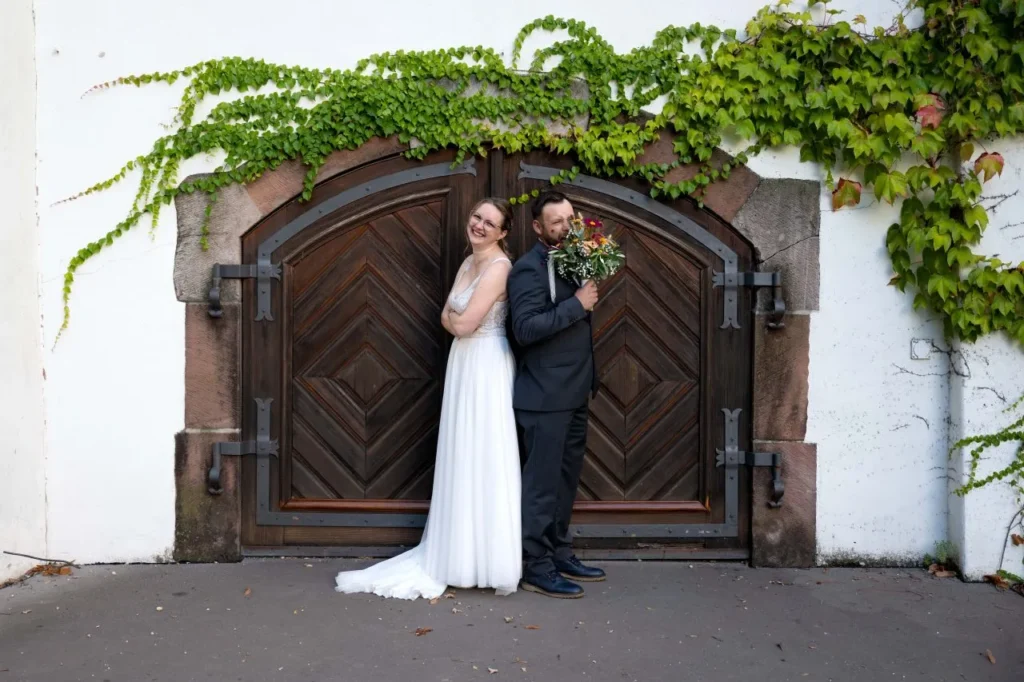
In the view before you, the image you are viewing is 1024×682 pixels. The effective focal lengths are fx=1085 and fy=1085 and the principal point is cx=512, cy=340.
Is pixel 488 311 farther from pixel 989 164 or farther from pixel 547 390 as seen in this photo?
pixel 989 164

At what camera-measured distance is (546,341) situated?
15.7 ft

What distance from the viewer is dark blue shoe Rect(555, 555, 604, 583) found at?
5012 mm

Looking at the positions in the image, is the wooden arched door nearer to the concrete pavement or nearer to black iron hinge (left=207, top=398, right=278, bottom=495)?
black iron hinge (left=207, top=398, right=278, bottom=495)

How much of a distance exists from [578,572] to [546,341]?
1106 millimetres

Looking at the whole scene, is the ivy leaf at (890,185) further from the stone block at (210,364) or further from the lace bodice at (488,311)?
the stone block at (210,364)

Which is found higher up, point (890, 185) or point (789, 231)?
point (890, 185)

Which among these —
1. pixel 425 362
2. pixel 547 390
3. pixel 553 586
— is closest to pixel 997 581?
pixel 553 586

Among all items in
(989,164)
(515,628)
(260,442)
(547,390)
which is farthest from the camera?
(260,442)

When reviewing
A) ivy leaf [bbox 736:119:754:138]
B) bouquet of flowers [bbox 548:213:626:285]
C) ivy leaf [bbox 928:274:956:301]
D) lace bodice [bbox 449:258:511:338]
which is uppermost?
ivy leaf [bbox 736:119:754:138]

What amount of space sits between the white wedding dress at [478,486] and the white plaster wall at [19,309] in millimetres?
1524

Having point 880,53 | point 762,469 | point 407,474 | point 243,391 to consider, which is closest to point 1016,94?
point 880,53

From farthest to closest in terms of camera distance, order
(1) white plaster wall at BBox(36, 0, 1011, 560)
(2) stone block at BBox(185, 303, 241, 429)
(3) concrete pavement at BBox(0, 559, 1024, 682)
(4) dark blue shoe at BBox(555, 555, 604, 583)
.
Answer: (2) stone block at BBox(185, 303, 241, 429)
(1) white plaster wall at BBox(36, 0, 1011, 560)
(4) dark blue shoe at BBox(555, 555, 604, 583)
(3) concrete pavement at BBox(0, 559, 1024, 682)

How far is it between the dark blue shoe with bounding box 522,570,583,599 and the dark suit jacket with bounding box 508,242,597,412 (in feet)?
2.48

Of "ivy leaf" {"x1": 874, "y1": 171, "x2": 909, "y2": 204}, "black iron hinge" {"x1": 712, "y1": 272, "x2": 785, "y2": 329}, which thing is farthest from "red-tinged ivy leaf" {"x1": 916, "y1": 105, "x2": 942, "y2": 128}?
"black iron hinge" {"x1": 712, "y1": 272, "x2": 785, "y2": 329}
